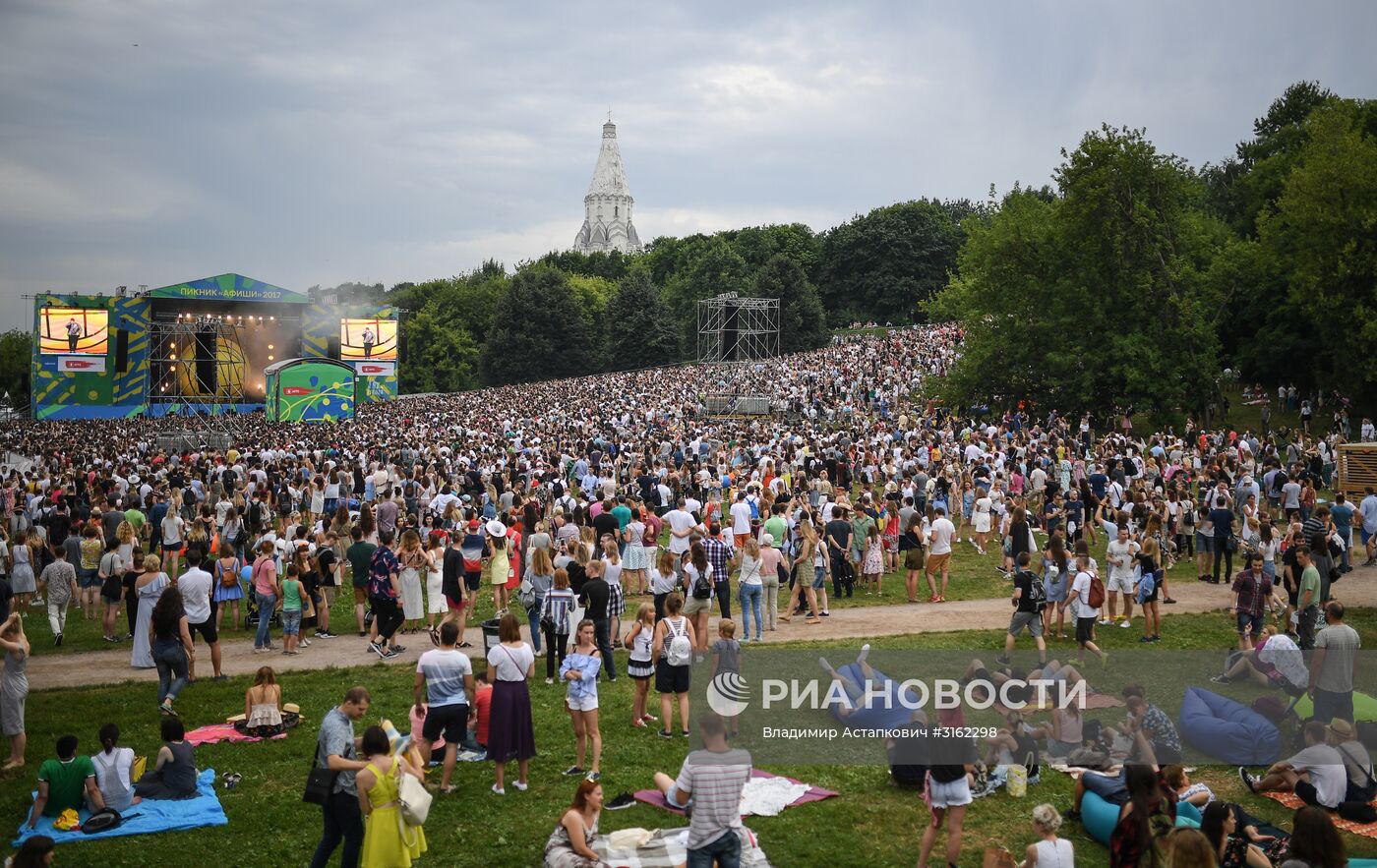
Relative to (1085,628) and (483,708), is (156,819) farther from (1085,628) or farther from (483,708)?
(1085,628)

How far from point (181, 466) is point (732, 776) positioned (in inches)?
853

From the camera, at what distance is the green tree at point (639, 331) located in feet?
221

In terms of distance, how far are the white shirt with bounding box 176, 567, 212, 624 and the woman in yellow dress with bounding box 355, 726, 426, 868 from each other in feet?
18.1

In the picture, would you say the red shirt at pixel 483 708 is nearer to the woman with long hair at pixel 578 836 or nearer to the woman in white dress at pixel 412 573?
the woman with long hair at pixel 578 836

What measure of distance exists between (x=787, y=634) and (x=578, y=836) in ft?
22.5

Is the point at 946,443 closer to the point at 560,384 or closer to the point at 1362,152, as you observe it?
the point at 1362,152

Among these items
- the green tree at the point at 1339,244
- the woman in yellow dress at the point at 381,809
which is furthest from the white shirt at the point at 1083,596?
the green tree at the point at 1339,244

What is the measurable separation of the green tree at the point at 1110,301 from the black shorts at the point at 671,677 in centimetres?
2296

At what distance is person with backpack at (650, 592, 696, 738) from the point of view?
9.05 meters

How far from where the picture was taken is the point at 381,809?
6.05m

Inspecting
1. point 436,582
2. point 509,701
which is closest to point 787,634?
point 436,582

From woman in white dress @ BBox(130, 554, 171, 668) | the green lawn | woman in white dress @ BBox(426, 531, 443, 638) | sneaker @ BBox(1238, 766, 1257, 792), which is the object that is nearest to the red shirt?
the green lawn

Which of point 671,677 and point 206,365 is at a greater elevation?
point 206,365

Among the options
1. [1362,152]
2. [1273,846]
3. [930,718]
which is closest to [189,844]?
[930,718]
